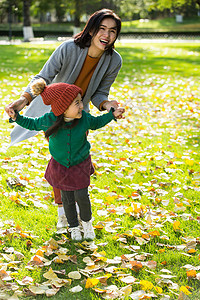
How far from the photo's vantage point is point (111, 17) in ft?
10.1

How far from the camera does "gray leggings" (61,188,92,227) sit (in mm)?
3145

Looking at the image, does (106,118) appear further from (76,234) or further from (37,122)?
(76,234)

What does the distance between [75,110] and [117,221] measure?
4.16 ft

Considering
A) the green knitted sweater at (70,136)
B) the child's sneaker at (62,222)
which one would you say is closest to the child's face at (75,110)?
the green knitted sweater at (70,136)

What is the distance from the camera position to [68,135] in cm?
294

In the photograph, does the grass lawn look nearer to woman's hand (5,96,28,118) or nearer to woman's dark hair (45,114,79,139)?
woman's dark hair (45,114,79,139)

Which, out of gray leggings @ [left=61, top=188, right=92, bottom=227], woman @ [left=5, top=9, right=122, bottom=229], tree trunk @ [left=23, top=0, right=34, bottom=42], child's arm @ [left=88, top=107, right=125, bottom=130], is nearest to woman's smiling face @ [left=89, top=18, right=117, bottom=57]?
woman @ [left=5, top=9, right=122, bottom=229]

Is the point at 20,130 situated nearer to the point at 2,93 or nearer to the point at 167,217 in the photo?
the point at 167,217

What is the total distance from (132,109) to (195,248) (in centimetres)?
550

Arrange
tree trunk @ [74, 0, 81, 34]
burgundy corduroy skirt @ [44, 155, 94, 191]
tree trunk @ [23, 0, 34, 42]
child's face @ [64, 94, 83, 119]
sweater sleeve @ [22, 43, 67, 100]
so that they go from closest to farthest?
child's face @ [64, 94, 83, 119], burgundy corduroy skirt @ [44, 155, 94, 191], sweater sleeve @ [22, 43, 67, 100], tree trunk @ [23, 0, 34, 42], tree trunk @ [74, 0, 81, 34]

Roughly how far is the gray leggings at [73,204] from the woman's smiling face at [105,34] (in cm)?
117

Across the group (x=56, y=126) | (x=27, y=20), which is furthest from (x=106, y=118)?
(x=27, y=20)

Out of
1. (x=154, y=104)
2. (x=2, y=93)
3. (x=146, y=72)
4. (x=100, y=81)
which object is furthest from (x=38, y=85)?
(x=146, y=72)

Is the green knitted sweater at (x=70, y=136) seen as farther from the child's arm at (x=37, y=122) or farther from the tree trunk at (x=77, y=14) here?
the tree trunk at (x=77, y=14)
